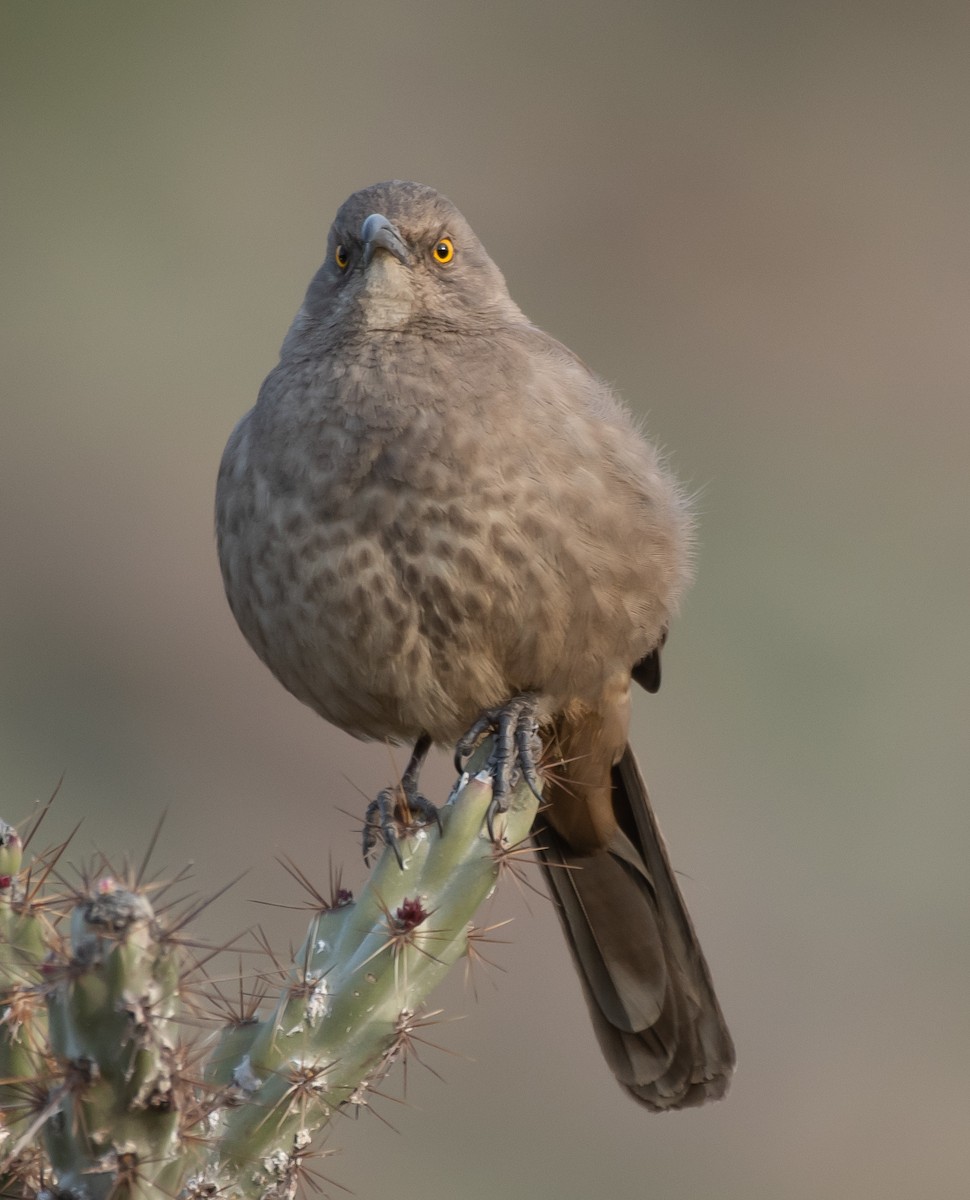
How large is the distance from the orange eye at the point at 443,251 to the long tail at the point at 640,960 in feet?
4.18

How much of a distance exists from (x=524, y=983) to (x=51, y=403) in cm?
469

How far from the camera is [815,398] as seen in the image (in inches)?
429

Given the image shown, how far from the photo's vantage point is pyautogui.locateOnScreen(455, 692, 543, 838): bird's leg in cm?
320

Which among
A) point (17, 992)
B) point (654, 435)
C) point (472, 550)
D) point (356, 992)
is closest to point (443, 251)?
point (472, 550)

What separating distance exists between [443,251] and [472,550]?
36.5 inches

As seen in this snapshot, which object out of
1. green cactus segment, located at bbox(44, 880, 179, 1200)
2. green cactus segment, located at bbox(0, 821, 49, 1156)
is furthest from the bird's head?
green cactus segment, located at bbox(44, 880, 179, 1200)

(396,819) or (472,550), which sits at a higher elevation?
(472,550)

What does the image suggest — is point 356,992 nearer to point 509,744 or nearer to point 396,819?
point 396,819

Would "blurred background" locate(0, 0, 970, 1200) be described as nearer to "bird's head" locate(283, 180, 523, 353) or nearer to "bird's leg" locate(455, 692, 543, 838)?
"bird's leg" locate(455, 692, 543, 838)

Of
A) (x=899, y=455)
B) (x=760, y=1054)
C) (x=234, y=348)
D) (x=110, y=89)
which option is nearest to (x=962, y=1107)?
(x=760, y=1054)

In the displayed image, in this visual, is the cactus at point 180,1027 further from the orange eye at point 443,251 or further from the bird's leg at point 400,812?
the orange eye at point 443,251

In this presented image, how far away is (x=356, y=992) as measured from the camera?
8.45ft

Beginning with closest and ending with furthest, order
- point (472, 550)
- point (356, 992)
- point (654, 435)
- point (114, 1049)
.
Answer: point (114, 1049) < point (356, 992) < point (472, 550) < point (654, 435)

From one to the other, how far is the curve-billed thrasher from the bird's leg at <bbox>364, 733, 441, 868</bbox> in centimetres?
15
